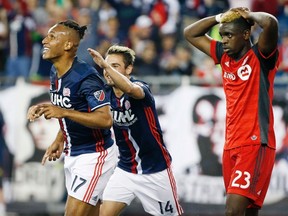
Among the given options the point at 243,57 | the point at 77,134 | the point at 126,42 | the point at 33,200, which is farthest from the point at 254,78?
the point at 126,42

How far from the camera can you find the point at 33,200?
14.0 m

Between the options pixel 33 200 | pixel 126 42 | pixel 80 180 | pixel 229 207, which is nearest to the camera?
pixel 229 207

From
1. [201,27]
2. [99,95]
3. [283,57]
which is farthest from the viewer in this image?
[283,57]

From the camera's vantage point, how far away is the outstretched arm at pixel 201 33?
9422 millimetres

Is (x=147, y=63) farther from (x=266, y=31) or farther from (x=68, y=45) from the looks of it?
(x=266, y=31)

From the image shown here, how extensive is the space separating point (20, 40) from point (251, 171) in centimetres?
881

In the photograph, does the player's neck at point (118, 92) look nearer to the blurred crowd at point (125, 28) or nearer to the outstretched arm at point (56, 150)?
the outstretched arm at point (56, 150)

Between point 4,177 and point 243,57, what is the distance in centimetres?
659

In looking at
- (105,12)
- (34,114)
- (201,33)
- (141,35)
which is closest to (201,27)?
(201,33)

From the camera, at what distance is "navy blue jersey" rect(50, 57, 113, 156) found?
8.96 meters

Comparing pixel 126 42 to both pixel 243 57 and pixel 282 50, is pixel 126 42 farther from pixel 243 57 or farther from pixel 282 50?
pixel 243 57

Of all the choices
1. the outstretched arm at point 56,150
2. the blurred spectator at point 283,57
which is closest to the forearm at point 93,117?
the outstretched arm at point 56,150

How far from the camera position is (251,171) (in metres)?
8.64

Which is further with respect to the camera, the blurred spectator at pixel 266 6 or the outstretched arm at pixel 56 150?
the blurred spectator at pixel 266 6
